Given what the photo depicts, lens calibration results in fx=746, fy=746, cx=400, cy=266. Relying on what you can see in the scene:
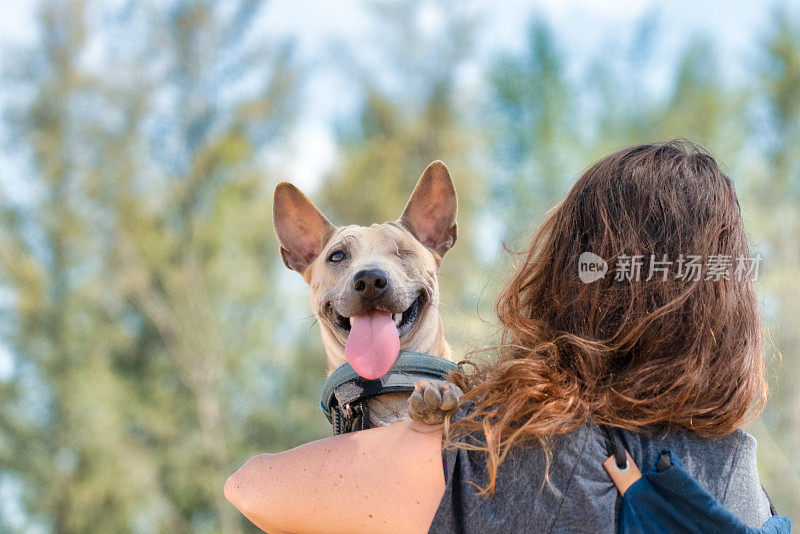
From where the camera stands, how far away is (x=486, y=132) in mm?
14367

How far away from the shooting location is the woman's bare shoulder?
1544mm

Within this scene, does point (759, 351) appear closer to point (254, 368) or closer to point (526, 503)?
point (526, 503)

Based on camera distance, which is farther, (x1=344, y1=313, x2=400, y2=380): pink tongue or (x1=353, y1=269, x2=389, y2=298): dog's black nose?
(x1=353, y1=269, x2=389, y2=298): dog's black nose

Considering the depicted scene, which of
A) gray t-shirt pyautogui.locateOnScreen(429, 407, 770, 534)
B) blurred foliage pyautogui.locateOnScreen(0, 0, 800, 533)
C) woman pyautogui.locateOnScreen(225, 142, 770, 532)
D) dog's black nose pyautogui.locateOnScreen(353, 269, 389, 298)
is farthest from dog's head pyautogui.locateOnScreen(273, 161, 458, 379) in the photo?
blurred foliage pyautogui.locateOnScreen(0, 0, 800, 533)

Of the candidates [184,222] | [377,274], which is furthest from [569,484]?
[184,222]

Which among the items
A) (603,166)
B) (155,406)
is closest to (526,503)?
(603,166)

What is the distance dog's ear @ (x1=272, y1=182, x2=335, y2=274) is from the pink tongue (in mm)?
586

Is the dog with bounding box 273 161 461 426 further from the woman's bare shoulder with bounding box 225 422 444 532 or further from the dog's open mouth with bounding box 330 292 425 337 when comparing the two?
the woman's bare shoulder with bounding box 225 422 444 532

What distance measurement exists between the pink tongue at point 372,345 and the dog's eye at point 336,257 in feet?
1.14

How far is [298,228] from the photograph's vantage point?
310 centimetres

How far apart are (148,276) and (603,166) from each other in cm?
1385

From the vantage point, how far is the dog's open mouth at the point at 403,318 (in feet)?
8.60

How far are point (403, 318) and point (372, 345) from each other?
289 mm

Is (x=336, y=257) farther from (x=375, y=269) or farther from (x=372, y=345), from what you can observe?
(x=372, y=345)
